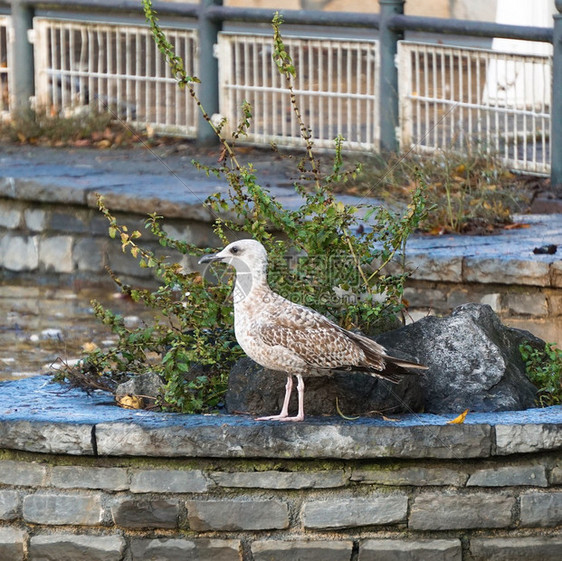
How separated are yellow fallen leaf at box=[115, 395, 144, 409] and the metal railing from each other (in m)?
3.88

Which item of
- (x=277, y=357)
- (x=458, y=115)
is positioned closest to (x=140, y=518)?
(x=277, y=357)

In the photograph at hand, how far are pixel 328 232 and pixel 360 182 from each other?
13.3 ft

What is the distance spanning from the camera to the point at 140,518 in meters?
4.46

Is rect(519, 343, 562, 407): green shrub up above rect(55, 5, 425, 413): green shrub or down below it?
below

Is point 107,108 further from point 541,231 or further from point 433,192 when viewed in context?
point 541,231

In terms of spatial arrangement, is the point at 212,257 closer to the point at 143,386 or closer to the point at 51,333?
the point at 143,386

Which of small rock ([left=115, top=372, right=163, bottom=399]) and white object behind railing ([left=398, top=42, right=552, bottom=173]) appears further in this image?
white object behind railing ([left=398, top=42, right=552, bottom=173])

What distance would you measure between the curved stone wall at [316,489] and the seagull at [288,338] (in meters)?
0.18

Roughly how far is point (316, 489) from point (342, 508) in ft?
0.36

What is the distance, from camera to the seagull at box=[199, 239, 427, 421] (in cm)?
442

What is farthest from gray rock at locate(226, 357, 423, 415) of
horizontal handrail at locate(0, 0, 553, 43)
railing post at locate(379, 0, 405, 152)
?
railing post at locate(379, 0, 405, 152)

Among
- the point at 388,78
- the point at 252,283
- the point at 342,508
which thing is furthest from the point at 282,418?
the point at 388,78

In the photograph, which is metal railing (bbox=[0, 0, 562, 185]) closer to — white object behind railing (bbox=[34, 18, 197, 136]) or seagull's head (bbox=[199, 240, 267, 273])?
white object behind railing (bbox=[34, 18, 197, 136])

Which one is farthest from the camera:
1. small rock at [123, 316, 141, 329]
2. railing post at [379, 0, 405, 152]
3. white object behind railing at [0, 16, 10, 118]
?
white object behind railing at [0, 16, 10, 118]
